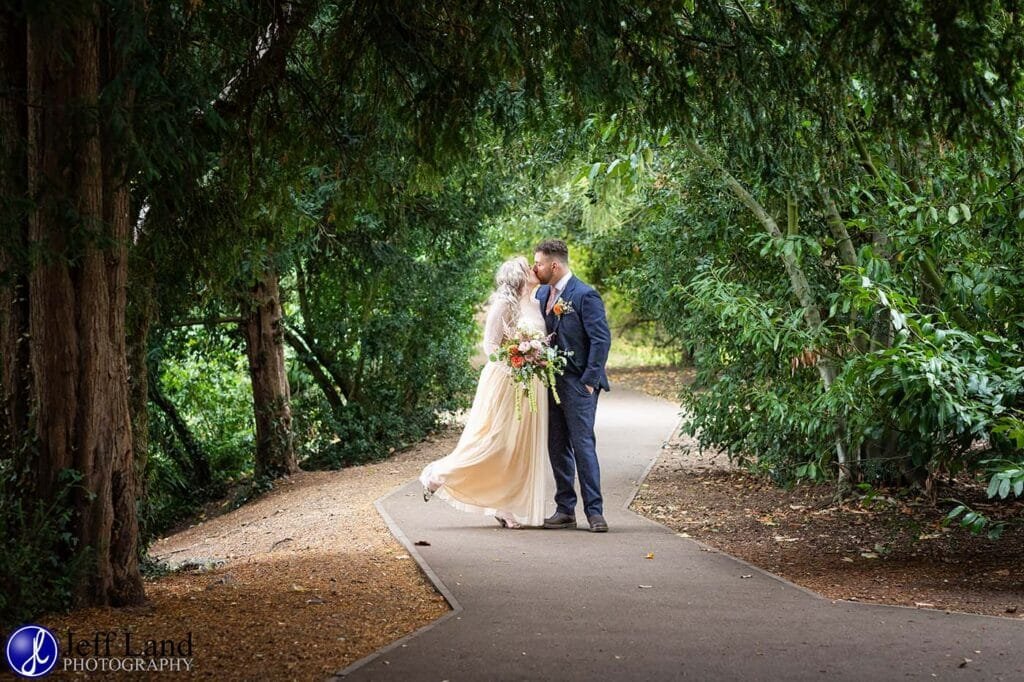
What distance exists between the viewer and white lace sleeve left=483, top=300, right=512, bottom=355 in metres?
10.4

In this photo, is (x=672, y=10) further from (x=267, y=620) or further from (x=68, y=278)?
(x=267, y=620)

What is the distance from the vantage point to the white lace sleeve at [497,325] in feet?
34.1

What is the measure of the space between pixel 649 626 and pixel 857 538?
3798mm

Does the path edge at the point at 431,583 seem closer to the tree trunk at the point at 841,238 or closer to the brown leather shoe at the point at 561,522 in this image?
the brown leather shoe at the point at 561,522

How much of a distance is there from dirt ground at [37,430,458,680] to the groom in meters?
1.77

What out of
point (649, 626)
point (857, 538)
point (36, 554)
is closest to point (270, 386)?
point (857, 538)

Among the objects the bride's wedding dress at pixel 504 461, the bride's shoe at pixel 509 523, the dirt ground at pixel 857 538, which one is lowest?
the dirt ground at pixel 857 538

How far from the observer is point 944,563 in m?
8.59

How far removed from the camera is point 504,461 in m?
10.4

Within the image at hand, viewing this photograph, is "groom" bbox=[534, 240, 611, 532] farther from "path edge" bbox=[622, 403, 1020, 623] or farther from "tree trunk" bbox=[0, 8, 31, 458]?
"tree trunk" bbox=[0, 8, 31, 458]

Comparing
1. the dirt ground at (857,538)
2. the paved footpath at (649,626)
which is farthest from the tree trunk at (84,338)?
the dirt ground at (857,538)

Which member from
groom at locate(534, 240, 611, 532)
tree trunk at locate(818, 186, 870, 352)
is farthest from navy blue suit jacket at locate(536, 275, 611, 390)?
tree trunk at locate(818, 186, 870, 352)

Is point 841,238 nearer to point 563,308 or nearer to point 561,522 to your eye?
point 563,308

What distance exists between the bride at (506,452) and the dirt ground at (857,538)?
1579 millimetres
